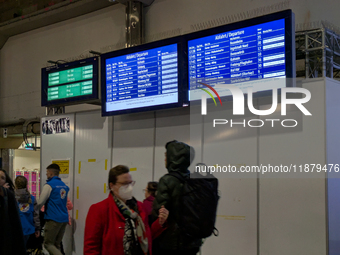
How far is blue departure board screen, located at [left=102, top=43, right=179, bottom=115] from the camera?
18.6 feet

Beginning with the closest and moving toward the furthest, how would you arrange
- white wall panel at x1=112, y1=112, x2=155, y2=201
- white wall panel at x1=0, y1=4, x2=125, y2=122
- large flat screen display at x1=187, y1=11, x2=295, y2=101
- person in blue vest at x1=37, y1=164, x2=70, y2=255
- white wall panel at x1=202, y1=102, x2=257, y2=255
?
large flat screen display at x1=187, y1=11, x2=295, y2=101
white wall panel at x1=202, y1=102, x2=257, y2=255
white wall panel at x1=112, y1=112, x2=155, y2=201
person in blue vest at x1=37, y1=164, x2=70, y2=255
white wall panel at x1=0, y1=4, x2=125, y2=122

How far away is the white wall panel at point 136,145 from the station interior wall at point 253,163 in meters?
0.01

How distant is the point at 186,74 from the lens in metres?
5.48

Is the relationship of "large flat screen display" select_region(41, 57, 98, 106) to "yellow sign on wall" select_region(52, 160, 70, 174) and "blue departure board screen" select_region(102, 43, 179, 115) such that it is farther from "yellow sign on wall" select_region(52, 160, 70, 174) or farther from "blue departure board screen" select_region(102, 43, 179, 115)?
"yellow sign on wall" select_region(52, 160, 70, 174)

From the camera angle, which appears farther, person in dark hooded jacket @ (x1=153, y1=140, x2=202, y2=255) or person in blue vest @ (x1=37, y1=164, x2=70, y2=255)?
person in blue vest @ (x1=37, y1=164, x2=70, y2=255)

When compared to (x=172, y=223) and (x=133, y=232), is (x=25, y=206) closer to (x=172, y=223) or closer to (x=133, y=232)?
(x=172, y=223)

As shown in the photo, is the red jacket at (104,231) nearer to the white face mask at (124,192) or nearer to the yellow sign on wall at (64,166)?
the white face mask at (124,192)

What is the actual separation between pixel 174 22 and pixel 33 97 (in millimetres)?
4610

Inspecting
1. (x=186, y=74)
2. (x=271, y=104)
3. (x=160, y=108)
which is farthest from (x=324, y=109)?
(x=160, y=108)

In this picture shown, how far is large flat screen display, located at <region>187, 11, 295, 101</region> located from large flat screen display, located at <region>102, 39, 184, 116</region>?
281 millimetres

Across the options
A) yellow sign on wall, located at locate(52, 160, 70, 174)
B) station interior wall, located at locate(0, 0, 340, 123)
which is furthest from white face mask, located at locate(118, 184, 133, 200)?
yellow sign on wall, located at locate(52, 160, 70, 174)

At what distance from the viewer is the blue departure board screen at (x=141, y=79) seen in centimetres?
567

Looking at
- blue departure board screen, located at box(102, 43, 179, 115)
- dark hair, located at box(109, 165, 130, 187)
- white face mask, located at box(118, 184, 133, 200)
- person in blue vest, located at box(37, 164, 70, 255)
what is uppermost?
blue departure board screen, located at box(102, 43, 179, 115)

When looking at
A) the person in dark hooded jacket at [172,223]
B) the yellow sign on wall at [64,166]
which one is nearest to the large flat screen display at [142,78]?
the yellow sign on wall at [64,166]
